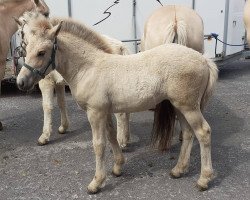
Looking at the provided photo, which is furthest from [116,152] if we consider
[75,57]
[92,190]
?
[75,57]

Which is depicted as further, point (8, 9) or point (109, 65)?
point (8, 9)

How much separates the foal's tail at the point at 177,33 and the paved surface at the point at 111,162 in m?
1.33

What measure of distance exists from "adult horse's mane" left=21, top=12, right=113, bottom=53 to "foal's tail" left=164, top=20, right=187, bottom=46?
3.84 feet

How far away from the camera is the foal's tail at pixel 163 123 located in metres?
3.66

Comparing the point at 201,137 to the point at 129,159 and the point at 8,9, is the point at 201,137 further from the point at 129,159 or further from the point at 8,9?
the point at 8,9

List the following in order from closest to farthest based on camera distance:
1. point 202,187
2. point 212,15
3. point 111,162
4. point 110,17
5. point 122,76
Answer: point 122,76, point 202,187, point 111,162, point 110,17, point 212,15

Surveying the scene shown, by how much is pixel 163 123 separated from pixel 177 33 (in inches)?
46.4

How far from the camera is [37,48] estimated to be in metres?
2.86

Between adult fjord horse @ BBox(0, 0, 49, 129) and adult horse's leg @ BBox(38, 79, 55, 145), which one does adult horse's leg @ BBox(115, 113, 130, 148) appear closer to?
adult horse's leg @ BBox(38, 79, 55, 145)

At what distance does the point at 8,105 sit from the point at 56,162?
273cm

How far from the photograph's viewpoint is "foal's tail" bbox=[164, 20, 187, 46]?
413 centimetres

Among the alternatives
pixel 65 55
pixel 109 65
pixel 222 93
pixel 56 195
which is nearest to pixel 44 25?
pixel 65 55

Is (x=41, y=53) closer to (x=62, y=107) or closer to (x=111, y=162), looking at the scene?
(x=111, y=162)

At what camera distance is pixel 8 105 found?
6320 mm
